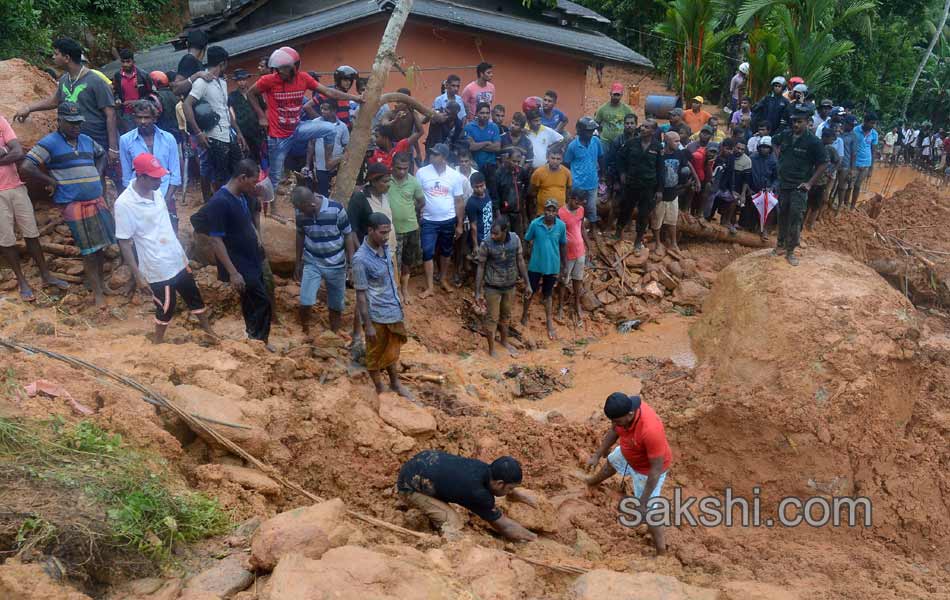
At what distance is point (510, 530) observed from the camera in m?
5.03

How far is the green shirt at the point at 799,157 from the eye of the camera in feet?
25.4

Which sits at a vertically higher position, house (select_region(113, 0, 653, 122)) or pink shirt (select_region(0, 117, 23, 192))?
house (select_region(113, 0, 653, 122))

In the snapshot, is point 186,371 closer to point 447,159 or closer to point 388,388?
point 388,388

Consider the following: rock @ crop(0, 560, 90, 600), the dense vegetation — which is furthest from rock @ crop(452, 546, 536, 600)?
the dense vegetation

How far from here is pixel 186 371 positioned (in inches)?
222

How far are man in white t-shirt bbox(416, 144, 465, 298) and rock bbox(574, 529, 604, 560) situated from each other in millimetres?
4025

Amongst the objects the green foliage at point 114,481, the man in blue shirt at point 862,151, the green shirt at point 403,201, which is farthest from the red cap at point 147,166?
the man in blue shirt at point 862,151

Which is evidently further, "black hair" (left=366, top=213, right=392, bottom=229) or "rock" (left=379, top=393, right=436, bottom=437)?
"rock" (left=379, top=393, right=436, bottom=437)

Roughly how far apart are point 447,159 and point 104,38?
11.7 m

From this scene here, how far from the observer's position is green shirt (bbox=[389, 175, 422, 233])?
809 cm

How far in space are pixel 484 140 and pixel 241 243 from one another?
12.7ft

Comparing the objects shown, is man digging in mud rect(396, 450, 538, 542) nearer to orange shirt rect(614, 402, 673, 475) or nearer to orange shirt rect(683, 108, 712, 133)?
orange shirt rect(614, 402, 673, 475)

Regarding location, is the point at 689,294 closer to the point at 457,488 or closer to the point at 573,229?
the point at 573,229

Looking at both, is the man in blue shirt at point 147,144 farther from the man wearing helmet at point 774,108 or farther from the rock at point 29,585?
the man wearing helmet at point 774,108
